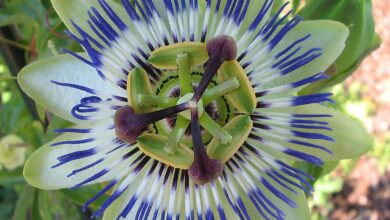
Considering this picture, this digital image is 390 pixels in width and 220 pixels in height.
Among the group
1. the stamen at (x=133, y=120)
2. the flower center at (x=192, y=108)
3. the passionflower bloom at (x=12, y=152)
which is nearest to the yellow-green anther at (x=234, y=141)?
the flower center at (x=192, y=108)

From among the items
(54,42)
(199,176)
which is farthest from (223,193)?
(54,42)

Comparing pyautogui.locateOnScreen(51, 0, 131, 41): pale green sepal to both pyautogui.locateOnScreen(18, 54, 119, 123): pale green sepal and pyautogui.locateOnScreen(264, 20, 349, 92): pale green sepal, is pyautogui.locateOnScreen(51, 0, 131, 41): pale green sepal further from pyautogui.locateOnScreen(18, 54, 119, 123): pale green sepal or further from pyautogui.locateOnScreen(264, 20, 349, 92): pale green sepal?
pyautogui.locateOnScreen(264, 20, 349, 92): pale green sepal

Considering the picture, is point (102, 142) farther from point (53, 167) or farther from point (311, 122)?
point (311, 122)

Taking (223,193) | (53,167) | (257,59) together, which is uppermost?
(257,59)

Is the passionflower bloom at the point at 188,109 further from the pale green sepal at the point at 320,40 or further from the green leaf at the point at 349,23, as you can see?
the green leaf at the point at 349,23

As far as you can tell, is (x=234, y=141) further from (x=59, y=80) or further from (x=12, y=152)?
(x=12, y=152)
